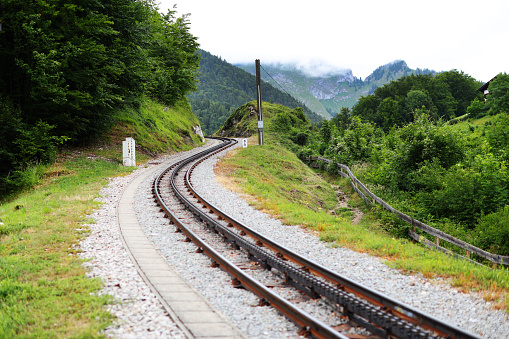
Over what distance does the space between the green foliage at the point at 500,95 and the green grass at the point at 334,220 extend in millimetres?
52542

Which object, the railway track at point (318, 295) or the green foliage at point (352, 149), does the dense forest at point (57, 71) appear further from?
the green foliage at point (352, 149)

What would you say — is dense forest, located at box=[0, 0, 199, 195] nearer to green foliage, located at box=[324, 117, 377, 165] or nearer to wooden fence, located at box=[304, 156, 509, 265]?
wooden fence, located at box=[304, 156, 509, 265]

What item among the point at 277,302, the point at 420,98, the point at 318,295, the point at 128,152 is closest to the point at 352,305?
the point at 318,295

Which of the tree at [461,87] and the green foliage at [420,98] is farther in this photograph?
the tree at [461,87]

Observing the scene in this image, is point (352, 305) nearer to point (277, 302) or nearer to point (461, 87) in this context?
point (277, 302)

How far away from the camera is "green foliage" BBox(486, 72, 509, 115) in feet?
210

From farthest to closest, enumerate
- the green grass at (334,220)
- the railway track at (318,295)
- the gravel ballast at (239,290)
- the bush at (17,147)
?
the bush at (17,147)
the green grass at (334,220)
the gravel ballast at (239,290)
the railway track at (318,295)

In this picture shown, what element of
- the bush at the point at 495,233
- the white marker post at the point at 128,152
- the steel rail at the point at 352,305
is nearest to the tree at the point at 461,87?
the white marker post at the point at 128,152

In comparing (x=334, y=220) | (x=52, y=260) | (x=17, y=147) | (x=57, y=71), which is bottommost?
(x=334, y=220)

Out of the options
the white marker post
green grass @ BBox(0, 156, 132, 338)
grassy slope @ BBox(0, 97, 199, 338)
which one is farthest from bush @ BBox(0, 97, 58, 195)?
the white marker post

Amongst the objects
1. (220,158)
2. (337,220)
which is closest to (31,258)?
(337,220)

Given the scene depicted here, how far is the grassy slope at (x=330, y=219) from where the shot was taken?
7.38 meters

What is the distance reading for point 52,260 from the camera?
26.3 feet

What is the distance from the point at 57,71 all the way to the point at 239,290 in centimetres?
1931
